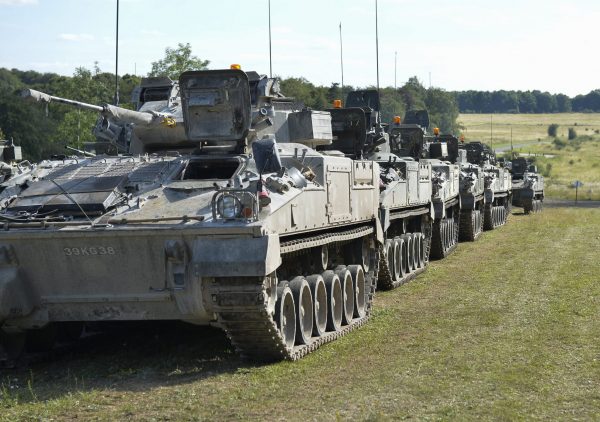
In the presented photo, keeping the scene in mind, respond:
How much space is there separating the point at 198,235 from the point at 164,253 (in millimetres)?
463

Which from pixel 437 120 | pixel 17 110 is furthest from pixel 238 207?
pixel 437 120

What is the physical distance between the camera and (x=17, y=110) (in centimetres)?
5469

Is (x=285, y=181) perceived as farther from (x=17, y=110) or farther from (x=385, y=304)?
(x=17, y=110)

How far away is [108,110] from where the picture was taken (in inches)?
526

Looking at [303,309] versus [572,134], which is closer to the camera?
[303,309]

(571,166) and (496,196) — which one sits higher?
(496,196)

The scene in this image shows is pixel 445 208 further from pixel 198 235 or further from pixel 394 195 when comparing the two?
pixel 198 235

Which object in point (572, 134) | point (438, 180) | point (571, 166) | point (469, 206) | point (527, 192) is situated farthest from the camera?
point (572, 134)

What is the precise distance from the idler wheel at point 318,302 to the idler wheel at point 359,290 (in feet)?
4.87

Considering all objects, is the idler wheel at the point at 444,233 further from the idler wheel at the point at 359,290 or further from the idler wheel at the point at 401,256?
the idler wheel at the point at 359,290

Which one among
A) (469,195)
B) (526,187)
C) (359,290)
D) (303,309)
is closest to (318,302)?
(303,309)

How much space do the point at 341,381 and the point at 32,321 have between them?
11.8 feet

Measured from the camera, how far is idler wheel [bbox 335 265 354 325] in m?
15.3

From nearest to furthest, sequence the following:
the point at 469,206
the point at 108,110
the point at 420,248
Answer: the point at 108,110 < the point at 420,248 < the point at 469,206
